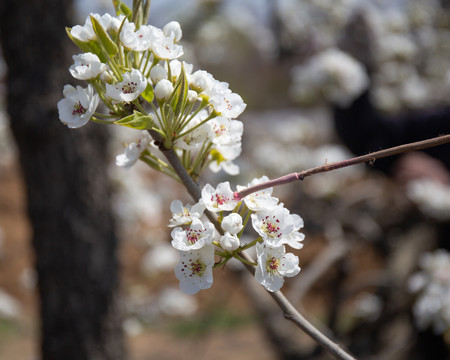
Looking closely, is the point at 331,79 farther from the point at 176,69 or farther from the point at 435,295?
the point at 176,69

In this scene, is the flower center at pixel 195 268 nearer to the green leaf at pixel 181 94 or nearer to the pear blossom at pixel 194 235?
the pear blossom at pixel 194 235

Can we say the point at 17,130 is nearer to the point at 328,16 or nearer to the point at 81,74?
the point at 81,74

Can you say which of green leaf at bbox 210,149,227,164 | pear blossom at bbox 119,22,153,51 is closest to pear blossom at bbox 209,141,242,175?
green leaf at bbox 210,149,227,164

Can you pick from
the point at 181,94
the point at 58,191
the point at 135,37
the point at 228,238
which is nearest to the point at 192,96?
the point at 181,94

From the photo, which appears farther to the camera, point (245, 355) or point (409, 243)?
point (245, 355)

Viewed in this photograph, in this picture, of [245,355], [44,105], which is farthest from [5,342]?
[44,105]

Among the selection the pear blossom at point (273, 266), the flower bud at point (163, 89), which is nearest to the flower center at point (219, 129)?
the flower bud at point (163, 89)

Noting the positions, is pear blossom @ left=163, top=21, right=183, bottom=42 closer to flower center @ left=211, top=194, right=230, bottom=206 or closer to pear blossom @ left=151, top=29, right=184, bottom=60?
pear blossom @ left=151, top=29, right=184, bottom=60
